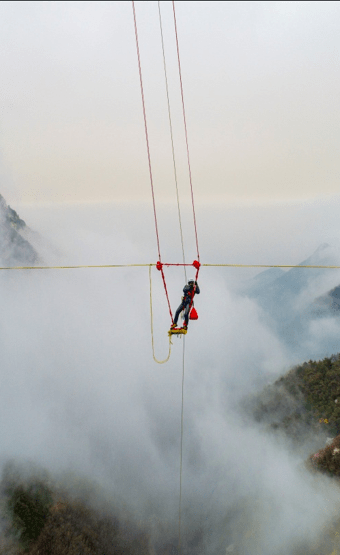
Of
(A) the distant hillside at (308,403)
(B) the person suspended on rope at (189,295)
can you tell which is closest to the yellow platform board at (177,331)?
(B) the person suspended on rope at (189,295)

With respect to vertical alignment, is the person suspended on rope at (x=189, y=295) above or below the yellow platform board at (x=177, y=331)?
above

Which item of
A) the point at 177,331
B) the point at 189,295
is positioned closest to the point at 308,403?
the point at 177,331

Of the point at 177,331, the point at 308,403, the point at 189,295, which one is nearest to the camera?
the point at 177,331

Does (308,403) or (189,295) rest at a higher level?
(189,295)

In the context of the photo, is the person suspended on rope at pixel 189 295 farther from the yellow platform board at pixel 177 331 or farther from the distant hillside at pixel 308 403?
the distant hillside at pixel 308 403

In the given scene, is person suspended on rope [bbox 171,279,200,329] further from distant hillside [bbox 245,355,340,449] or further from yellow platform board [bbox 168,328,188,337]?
distant hillside [bbox 245,355,340,449]

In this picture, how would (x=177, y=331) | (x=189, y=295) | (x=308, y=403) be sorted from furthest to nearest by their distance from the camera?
(x=308, y=403), (x=189, y=295), (x=177, y=331)

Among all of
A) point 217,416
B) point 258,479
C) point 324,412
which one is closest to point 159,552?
point 258,479

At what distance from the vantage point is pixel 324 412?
91.6m

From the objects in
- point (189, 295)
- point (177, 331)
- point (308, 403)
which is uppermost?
point (189, 295)

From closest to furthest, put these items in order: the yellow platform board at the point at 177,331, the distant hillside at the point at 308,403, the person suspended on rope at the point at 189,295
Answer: the yellow platform board at the point at 177,331 < the person suspended on rope at the point at 189,295 < the distant hillside at the point at 308,403

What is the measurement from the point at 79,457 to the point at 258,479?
3320 inches

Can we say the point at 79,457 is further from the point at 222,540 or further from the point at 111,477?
the point at 222,540

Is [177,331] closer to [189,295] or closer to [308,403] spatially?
[189,295]
